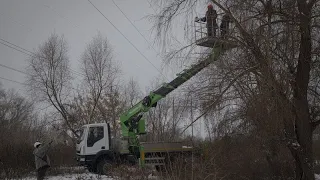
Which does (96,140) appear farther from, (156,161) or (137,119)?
(156,161)

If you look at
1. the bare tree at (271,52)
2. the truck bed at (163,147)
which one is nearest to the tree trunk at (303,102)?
the bare tree at (271,52)

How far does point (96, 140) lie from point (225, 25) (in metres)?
Result: 10.2

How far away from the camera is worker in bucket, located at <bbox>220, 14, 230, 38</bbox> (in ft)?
27.2

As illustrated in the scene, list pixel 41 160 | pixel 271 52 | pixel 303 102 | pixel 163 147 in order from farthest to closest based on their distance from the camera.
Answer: pixel 163 147, pixel 41 160, pixel 303 102, pixel 271 52

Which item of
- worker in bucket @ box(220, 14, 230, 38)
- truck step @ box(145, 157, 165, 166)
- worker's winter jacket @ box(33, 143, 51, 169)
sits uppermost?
worker in bucket @ box(220, 14, 230, 38)

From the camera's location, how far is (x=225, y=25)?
27.6ft

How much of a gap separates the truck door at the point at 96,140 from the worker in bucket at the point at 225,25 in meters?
9.82

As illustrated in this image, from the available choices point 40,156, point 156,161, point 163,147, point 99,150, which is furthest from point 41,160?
point 163,147

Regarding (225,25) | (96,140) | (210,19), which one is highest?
(210,19)

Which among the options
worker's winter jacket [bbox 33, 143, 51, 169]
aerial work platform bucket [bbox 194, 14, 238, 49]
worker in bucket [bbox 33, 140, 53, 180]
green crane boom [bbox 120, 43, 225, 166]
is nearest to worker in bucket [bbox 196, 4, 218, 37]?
aerial work platform bucket [bbox 194, 14, 238, 49]

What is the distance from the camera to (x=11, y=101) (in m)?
59.4

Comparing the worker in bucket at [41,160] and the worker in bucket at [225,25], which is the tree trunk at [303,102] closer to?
the worker in bucket at [225,25]

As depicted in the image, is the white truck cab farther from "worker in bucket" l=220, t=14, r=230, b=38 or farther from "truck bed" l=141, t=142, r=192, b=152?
"worker in bucket" l=220, t=14, r=230, b=38

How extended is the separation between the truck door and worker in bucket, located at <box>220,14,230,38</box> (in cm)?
982
